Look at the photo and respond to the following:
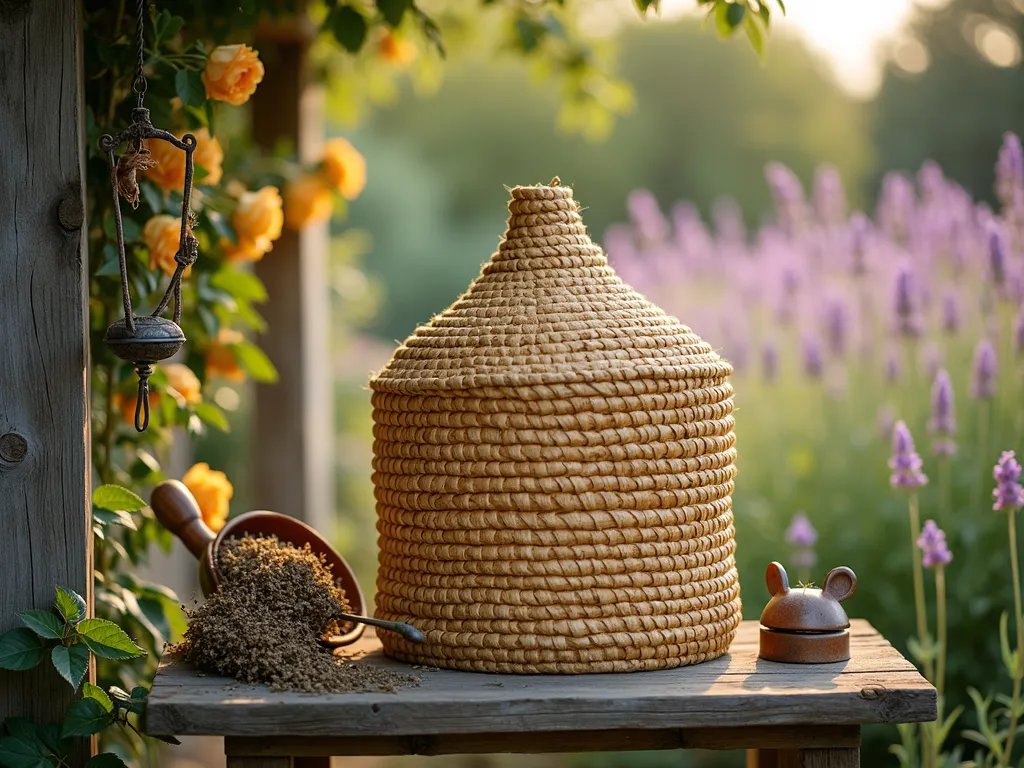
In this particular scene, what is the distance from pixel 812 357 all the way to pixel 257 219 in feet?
4.98

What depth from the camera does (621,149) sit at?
29.8 feet

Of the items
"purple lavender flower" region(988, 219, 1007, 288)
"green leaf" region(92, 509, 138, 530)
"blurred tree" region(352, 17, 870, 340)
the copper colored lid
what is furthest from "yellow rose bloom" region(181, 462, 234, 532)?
"blurred tree" region(352, 17, 870, 340)

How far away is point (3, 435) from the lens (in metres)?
1.56

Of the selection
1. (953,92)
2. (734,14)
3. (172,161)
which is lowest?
(172,161)

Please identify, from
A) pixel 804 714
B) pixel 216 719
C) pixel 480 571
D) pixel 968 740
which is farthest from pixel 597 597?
pixel 968 740

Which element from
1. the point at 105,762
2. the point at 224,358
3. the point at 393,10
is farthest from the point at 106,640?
the point at 393,10

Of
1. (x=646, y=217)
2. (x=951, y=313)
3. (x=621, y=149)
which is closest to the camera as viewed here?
(x=951, y=313)

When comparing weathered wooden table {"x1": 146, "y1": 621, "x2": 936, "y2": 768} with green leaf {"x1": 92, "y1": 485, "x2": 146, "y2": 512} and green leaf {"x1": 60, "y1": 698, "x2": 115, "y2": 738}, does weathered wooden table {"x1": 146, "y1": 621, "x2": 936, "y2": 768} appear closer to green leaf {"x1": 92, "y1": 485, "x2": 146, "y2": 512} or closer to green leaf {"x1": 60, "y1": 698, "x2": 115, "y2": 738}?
green leaf {"x1": 60, "y1": 698, "x2": 115, "y2": 738}

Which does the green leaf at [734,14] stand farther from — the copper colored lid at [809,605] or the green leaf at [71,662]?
the green leaf at [71,662]

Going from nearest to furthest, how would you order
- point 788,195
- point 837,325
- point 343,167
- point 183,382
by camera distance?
1. point 183,382
2. point 343,167
3. point 837,325
4. point 788,195

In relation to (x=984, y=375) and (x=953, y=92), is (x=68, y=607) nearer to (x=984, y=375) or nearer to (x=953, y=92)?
(x=984, y=375)

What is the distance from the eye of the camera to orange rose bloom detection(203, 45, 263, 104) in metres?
1.76

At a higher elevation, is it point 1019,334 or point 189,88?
point 189,88

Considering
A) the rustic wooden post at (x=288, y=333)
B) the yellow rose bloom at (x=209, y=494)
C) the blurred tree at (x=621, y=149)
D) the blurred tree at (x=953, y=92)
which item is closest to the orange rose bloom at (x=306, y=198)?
the rustic wooden post at (x=288, y=333)
